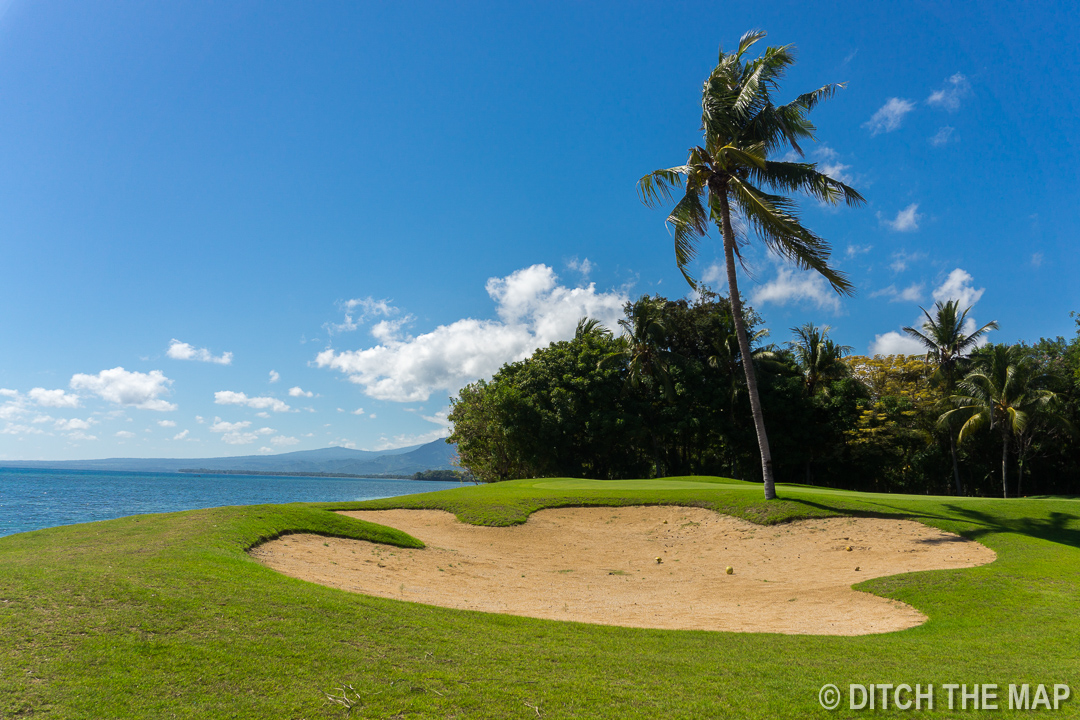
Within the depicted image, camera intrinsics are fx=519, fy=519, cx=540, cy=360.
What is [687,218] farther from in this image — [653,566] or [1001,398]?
[1001,398]

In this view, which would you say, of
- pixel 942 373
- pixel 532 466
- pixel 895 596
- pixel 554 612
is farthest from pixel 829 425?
pixel 554 612

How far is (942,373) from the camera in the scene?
3884 centimetres

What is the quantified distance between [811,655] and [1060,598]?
5.90 meters

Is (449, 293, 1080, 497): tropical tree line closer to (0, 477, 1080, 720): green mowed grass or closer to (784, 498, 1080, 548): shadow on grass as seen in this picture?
(784, 498, 1080, 548): shadow on grass

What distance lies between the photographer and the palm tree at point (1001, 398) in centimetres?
3225

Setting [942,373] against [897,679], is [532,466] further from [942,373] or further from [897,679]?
[897,679]

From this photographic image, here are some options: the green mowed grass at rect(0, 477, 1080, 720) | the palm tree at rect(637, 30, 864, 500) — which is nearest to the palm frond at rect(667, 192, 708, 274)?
the palm tree at rect(637, 30, 864, 500)

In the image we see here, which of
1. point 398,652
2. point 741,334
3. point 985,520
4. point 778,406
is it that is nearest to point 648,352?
point 778,406

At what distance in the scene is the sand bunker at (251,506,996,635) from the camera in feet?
30.6

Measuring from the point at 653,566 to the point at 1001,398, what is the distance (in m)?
32.4

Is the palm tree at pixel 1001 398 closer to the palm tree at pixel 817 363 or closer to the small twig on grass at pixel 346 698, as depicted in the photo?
the palm tree at pixel 817 363

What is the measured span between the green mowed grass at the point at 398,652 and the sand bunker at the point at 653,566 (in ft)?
4.21

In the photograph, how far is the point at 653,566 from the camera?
1420 centimetres

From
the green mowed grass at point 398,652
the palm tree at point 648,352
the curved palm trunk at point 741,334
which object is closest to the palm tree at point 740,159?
the curved palm trunk at point 741,334
